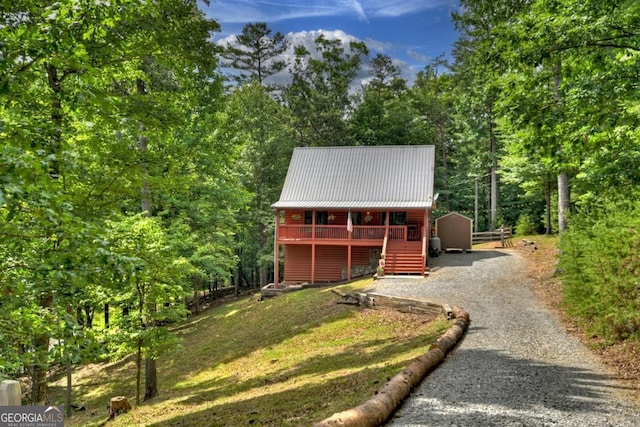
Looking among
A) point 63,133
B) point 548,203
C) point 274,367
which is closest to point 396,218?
point 548,203

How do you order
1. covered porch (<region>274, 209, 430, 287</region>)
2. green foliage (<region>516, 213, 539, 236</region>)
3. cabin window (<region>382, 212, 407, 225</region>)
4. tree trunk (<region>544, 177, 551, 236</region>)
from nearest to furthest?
1. covered porch (<region>274, 209, 430, 287</region>)
2. cabin window (<region>382, 212, 407, 225</region>)
3. tree trunk (<region>544, 177, 551, 236</region>)
4. green foliage (<region>516, 213, 539, 236</region>)

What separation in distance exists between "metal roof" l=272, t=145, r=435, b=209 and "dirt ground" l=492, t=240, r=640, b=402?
6507 millimetres

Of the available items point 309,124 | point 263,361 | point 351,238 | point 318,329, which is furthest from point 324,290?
point 309,124

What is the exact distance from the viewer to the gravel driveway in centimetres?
554

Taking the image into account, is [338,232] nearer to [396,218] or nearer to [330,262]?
[330,262]

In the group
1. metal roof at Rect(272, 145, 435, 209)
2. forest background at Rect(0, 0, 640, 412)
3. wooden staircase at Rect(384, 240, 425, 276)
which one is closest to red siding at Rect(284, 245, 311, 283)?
metal roof at Rect(272, 145, 435, 209)

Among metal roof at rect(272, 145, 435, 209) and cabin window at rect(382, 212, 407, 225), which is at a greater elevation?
metal roof at rect(272, 145, 435, 209)

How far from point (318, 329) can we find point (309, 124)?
28.2 meters

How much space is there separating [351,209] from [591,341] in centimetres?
1490

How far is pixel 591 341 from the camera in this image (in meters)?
9.48

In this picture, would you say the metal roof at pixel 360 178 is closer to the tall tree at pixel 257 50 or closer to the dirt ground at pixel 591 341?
the dirt ground at pixel 591 341

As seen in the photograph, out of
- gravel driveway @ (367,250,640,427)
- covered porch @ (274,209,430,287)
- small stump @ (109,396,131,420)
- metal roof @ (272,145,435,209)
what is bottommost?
small stump @ (109,396,131,420)

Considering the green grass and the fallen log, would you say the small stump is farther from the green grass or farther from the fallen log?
the fallen log

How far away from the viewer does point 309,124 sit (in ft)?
129
